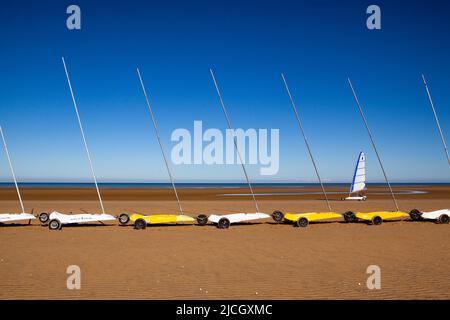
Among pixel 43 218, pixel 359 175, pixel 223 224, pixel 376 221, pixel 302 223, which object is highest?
pixel 359 175

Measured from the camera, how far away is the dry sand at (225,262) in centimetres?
852

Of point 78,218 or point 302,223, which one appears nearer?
point 78,218

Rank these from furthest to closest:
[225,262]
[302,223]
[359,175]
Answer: [359,175], [302,223], [225,262]

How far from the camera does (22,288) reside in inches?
340

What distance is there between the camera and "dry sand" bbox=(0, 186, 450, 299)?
8523 millimetres

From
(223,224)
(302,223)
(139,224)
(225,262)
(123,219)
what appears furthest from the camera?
(123,219)

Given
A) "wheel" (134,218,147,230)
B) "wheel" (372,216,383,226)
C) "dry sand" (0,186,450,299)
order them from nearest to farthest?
"dry sand" (0,186,450,299) < "wheel" (134,218,147,230) < "wheel" (372,216,383,226)

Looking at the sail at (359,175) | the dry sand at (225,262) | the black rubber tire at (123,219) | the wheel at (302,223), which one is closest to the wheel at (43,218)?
the dry sand at (225,262)

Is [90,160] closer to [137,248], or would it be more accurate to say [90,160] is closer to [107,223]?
[107,223]

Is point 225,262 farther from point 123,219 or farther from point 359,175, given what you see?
point 359,175

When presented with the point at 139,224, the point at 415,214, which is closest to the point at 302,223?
the point at 415,214

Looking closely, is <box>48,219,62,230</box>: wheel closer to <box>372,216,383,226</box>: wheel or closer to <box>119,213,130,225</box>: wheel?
<box>119,213,130,225</box>: wheel

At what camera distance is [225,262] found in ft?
37.3

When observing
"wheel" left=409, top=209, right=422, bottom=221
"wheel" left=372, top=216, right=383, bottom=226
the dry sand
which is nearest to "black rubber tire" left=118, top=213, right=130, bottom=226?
the dry sand
